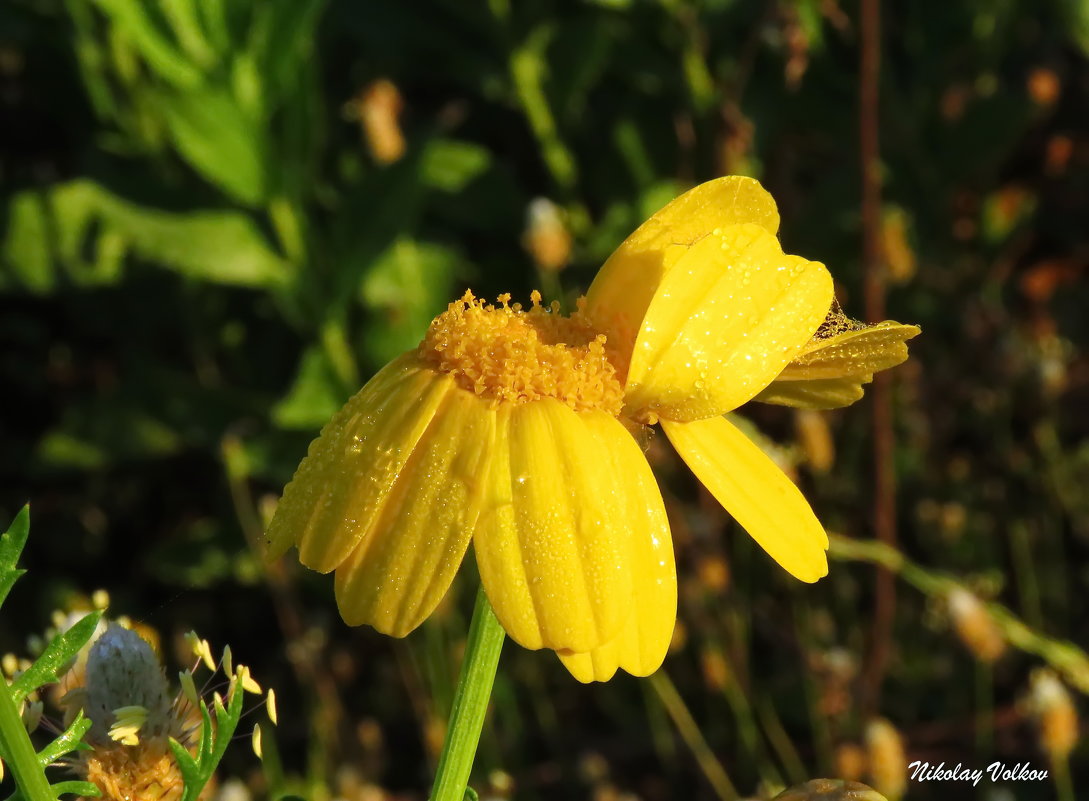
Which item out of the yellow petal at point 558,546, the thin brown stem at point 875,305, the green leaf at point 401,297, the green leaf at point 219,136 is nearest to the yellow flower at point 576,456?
the yellow petal at point 558,546

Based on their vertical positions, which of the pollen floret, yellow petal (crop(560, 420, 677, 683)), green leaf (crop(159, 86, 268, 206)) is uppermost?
the pollen floret

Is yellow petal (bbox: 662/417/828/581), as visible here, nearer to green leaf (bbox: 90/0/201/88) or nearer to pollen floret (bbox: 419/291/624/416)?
pollen floret (bbox: 419/291/624/416)

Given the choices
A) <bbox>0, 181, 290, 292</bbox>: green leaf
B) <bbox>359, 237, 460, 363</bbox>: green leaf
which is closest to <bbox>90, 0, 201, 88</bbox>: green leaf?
<bbox>0, 181, 290, 292</bbox>: green leaf

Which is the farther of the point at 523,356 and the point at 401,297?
the point at 401,297

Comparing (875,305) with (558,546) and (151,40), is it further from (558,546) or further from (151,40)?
(558,546)
